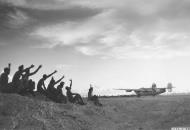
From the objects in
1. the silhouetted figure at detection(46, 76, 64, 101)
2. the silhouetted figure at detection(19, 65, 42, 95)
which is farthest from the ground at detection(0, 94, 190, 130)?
the silhouetted figure at detection(46, 76, 64, 101)

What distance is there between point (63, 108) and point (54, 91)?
116 inches

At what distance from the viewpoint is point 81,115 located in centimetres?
1398

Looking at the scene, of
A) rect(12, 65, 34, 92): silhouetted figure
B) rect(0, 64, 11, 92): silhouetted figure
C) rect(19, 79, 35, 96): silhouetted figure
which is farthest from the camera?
rect(19, 79, 35, 96): silhouetted figure

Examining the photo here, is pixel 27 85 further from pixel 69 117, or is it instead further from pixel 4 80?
pixel 69 117

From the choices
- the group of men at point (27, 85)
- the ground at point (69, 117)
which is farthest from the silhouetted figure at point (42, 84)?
the ground at point (69, 117)

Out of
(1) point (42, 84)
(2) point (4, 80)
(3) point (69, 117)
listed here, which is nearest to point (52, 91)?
(1) point (42, 84)

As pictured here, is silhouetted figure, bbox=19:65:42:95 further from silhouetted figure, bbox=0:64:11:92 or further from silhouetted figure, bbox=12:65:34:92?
silhouetted figure, bbox=0:64:11:92

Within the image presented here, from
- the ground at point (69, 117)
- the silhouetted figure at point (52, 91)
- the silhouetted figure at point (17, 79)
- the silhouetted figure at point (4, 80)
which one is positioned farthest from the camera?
the silhouetted figure at point (52, 91)

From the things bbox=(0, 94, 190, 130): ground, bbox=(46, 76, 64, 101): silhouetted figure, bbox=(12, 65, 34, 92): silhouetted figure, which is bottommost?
bbox=(0, 94, 190, 130): ground

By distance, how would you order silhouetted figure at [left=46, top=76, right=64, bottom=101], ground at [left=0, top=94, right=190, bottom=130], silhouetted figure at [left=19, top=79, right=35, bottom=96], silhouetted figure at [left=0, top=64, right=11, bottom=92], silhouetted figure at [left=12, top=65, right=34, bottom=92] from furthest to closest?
silhouetted figure at [left=46, top=76, right=64, bottom=101]
silhouetted figure at [left=19, top=79, right=35, bottom=96]
silhouetted figure at [left=12, top=65, right=34, bottom=92]
silhouetted figure at [left=0, top=64, right=11, bottom=92]
ground at [left=0, top=94, right=190, bottom=130]

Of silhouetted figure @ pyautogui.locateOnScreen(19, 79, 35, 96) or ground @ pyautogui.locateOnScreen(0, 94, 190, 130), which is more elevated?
silhouetted figure @ pyautogui.locateOnScreen(19, 79, 35, 96)

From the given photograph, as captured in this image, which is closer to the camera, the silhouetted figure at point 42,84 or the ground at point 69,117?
the ground at point 69,117

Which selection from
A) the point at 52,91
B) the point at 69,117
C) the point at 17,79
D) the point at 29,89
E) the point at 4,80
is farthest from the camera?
the point at 52,91

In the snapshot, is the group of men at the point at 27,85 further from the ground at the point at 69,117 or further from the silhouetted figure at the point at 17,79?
the ground at the point at 69,117
